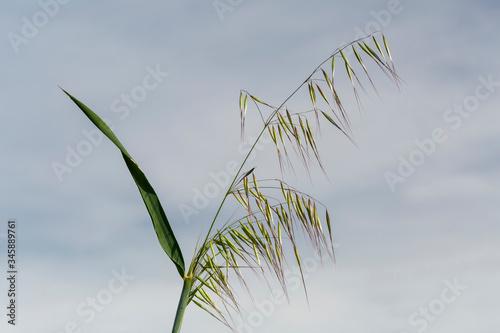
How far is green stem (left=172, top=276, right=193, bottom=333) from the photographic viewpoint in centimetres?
201

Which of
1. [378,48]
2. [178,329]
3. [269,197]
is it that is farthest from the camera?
[378,48]

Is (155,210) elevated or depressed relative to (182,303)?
elevated

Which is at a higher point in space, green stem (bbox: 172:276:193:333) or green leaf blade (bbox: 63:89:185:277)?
green leaf blade (bbox: 63:89:185:277)

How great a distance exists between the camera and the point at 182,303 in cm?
205

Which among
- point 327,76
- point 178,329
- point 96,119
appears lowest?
point 178,329

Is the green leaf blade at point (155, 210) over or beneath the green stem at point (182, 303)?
over

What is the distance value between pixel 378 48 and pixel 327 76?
0.90 ft

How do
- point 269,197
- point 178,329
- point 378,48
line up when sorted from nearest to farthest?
point 178,329 → point 269,197 → point 378,48

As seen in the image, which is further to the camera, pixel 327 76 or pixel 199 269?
pixel 327 76

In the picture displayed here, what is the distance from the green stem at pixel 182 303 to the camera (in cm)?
201

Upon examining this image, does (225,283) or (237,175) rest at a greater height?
(237,175)

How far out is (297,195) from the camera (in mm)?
2125

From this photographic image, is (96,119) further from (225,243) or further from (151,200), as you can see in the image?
(225,243)

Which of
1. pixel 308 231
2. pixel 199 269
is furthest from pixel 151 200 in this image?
pixel 308 231
